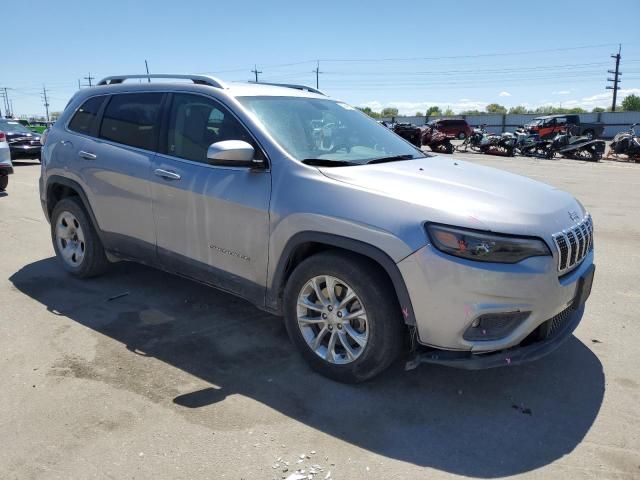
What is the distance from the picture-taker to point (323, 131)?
13.0ft

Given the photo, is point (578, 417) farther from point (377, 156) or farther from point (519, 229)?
point (377, 156)

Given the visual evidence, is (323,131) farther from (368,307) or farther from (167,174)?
(368,307)

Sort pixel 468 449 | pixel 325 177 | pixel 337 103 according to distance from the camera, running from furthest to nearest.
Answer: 1. pixel 337 103
2. pixel 325 177
3. pixel 468 449

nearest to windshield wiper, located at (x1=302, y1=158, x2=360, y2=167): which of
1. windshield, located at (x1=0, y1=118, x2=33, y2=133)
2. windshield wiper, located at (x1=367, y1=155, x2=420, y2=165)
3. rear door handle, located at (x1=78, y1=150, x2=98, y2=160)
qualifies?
windshield wiper, located at (x1=367, y1=155, x2=420, y2=165)

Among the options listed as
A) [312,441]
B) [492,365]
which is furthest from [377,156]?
[312,441]

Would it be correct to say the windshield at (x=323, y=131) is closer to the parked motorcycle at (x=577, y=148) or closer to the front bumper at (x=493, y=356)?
the front bumper at (x=493, y=356)

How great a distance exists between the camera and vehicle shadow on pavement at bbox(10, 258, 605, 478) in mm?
2764

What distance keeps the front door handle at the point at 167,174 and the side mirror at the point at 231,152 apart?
59 centimetres

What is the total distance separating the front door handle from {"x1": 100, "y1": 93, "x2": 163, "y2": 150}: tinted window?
0.27 metres

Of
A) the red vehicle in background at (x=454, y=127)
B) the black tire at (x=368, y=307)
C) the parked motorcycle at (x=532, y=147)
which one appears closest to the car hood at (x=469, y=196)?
the black tire at (x=368, y=307)

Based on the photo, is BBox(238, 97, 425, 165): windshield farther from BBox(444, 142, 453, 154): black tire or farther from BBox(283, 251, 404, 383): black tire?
BBox(444, 142, 453, 154): black tire

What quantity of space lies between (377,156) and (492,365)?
1.70 m

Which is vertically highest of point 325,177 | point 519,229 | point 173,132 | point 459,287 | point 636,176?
point 173,132

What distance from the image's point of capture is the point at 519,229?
284 cm
